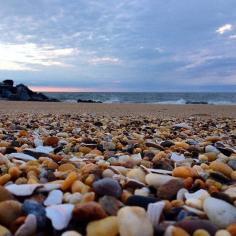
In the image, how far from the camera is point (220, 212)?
4.42ft

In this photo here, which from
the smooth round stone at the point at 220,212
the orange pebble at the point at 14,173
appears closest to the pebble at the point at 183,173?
the smooth round stone at the point at 220,212

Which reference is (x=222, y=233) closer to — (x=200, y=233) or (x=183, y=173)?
(x=200, y=233)

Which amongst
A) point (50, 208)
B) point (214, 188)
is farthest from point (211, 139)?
point (50, 208)

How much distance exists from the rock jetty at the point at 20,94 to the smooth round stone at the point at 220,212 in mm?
22400

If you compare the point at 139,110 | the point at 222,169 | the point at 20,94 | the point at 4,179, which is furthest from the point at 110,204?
the point at 20,94

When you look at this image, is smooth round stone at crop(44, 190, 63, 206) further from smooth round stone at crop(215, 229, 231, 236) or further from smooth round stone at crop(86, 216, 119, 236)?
smooth round stone at crop(215, 229, 231, 236)

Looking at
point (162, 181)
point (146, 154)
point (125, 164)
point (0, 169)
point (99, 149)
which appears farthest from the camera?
point (99, 149)

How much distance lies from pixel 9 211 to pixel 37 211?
4.3 inches

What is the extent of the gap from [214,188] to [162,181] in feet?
0.86

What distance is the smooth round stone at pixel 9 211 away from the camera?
4.35 ft

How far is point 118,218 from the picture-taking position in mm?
1229

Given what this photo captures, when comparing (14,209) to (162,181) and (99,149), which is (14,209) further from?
(99,149)

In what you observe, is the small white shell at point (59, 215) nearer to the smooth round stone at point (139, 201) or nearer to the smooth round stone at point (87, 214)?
the smooth round stone at point (87, 214)

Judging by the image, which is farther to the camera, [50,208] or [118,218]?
[50,208]
